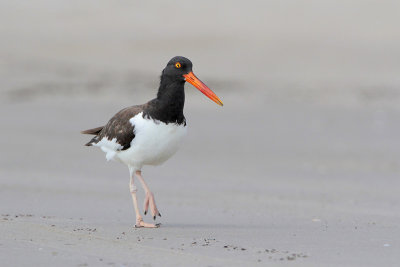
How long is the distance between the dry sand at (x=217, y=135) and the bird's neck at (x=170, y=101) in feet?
3.42

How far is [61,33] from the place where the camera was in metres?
28.7

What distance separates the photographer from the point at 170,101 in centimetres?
788

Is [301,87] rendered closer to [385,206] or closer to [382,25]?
[382,25]

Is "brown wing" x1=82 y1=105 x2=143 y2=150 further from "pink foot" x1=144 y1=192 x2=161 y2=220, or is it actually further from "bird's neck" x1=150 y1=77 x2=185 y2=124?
"pink foot" x1=144 y1=192 x2=161 y2=220

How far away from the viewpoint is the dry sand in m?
6.60

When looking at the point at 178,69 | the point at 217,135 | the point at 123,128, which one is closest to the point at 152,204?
the point at 123,128

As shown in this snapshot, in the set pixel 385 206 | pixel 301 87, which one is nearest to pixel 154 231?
pixel 385 206

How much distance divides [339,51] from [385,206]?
19.2 meters

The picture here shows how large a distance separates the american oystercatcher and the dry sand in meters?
0.66

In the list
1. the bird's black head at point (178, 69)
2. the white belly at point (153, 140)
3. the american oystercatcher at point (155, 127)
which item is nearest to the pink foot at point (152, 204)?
the american oystercatcher at point (155, 127)

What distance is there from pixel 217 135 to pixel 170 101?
694 cm

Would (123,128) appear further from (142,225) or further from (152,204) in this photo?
(142,225)

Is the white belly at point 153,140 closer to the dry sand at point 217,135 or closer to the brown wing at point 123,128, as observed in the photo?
the brown wing at point 123,128

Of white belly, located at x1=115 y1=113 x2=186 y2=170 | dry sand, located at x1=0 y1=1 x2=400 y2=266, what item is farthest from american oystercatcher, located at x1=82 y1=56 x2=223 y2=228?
dry sand, located at x1=0 y1=1 x2=400 y2=266
